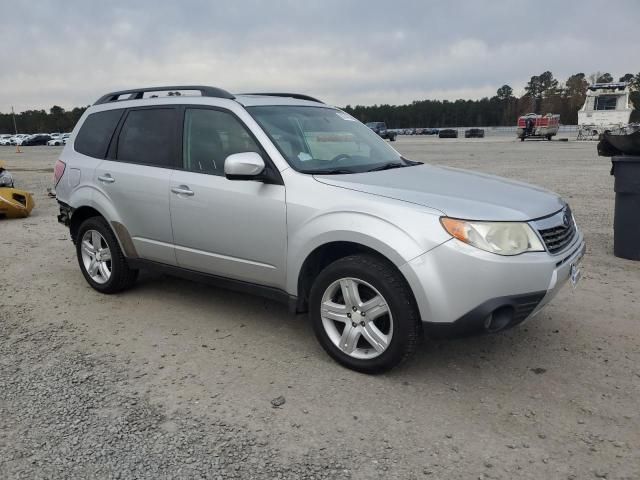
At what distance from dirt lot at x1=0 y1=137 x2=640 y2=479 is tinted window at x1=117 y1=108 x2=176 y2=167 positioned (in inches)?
52.2

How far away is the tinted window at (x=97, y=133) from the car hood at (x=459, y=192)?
249 cm

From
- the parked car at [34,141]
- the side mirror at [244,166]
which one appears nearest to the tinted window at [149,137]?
the side mirror at [244,166]

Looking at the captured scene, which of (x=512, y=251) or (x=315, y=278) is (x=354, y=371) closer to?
(x=315, y=278)

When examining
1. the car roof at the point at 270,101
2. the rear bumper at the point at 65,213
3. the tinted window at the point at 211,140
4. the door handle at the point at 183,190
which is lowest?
the rear bumper at the point at 65,213

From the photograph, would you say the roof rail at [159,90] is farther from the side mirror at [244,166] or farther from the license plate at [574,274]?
the license plate at [574,274]

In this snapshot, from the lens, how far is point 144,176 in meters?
4.67

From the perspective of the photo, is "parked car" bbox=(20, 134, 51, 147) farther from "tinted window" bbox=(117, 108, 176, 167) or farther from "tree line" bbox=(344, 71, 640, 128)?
"tinted window" bbox=(117, 108, 176, 167)

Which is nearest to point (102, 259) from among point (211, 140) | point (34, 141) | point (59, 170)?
point (59, 170)

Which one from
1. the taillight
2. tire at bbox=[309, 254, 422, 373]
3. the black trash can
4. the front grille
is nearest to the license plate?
the front grille

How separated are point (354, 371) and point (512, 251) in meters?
1.27

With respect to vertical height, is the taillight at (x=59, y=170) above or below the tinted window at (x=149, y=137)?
below

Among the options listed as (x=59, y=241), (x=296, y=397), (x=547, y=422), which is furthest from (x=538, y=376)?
(x=59, y=241)

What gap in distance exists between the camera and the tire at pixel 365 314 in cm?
331

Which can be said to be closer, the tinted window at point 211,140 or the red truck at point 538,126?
the tinted window at point 211,140
